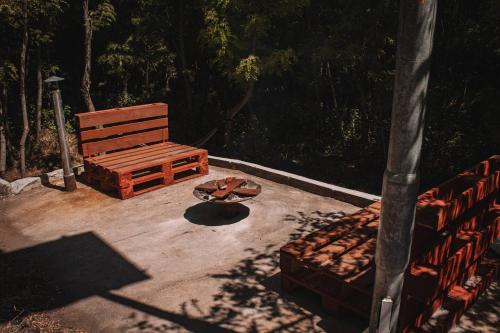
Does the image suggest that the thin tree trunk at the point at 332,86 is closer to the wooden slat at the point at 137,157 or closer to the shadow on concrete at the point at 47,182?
the wooden slat at the point at 137,157

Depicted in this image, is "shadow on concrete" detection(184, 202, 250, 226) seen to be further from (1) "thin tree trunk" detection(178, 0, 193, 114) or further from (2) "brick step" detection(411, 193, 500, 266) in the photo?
(1) "thin tree trunk" detection(178, 0, 193, 114)

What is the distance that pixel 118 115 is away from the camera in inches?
353

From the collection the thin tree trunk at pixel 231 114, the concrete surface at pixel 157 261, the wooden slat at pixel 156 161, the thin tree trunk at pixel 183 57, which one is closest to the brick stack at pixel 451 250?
the concrete surface at pixel 157 261

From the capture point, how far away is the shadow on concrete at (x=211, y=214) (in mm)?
6876

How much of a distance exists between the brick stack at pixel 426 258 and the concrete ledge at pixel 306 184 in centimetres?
177

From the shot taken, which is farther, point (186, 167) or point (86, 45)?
point (86, 45)

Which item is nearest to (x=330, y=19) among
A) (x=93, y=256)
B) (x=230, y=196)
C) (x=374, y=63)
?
(x=374, y=63)

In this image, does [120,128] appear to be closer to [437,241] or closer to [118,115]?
Result: [118,115]

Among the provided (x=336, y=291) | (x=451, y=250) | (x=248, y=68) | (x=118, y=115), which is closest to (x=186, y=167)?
(x=118, y=115)

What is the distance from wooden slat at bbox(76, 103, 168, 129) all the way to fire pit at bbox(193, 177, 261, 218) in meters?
3.23

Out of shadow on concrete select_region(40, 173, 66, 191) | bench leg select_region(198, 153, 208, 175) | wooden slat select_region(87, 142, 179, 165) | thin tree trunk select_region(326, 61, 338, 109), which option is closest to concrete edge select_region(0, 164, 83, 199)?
shadow on concrete select_region(40, 173, 66, 191)

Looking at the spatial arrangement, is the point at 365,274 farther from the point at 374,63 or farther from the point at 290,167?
the point at 290,167

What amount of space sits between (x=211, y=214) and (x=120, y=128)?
10.4 ft

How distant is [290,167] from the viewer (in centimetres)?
1204
